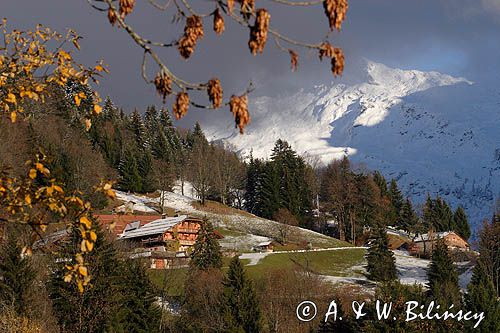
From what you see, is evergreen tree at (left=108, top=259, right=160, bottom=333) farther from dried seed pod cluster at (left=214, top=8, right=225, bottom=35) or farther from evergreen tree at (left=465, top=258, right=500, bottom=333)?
dried seed pod cluster at (left=214, top=8, right=225, bottom=35)

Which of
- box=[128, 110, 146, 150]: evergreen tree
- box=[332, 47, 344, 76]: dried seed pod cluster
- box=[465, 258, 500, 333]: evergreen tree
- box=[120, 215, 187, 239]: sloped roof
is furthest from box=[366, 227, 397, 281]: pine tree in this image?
box=[128, 110, 146, 150]: evergreen tree

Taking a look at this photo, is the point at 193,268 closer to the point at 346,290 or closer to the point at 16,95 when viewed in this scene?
the point at 346,290

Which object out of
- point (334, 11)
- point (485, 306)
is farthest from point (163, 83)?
point (485, 306)

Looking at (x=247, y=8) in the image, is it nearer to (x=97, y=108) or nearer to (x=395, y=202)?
(x=97, y=108)

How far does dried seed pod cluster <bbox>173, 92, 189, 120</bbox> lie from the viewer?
162 inches

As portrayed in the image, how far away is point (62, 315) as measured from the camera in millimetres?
32062

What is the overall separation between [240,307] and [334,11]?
1216 inches

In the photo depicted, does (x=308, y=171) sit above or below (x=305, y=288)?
above

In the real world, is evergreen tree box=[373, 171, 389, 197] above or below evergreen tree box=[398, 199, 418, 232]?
above

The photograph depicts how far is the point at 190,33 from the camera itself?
4.04 metres

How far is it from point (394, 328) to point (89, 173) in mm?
62952

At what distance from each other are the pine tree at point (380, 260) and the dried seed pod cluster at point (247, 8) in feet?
173

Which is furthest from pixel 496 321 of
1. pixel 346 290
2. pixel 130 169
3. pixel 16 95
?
pixel 130 169

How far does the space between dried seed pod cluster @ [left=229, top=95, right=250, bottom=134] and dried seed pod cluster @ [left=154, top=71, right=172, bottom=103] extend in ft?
1.55
